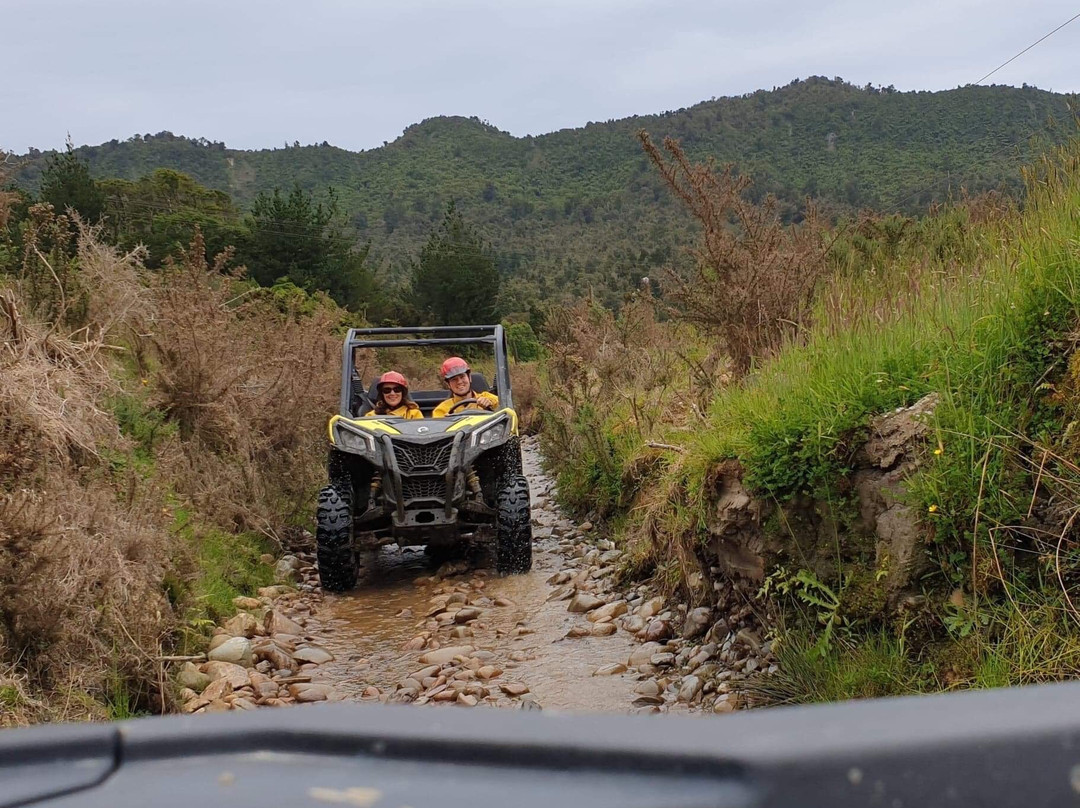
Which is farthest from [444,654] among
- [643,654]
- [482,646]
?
[643,654]

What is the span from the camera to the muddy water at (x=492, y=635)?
183 inches

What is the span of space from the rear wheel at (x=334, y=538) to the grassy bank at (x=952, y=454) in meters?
2.85

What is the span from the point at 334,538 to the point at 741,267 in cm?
353

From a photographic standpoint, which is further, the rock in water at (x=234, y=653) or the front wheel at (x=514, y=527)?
the front wheel at (x=514, y=527)

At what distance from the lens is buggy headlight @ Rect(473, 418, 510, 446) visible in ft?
22.1

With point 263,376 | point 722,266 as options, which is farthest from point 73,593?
point 263,376

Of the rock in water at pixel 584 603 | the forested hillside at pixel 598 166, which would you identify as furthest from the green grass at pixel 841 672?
the forested hillside at pixel 598 166

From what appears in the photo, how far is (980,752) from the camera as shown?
2.13 ft

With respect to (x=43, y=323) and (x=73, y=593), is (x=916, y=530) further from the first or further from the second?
(x=43, y=323)

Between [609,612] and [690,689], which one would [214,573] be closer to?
[609,612]

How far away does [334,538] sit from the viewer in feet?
21.6

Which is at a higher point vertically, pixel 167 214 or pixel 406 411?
pixel 167 214

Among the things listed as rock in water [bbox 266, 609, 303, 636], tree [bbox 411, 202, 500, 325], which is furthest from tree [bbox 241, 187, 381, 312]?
rock in water [bbox 266, 609, 303, 636]

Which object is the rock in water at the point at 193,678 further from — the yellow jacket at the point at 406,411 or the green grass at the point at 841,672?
the yellow jacket at the point at 406,411
